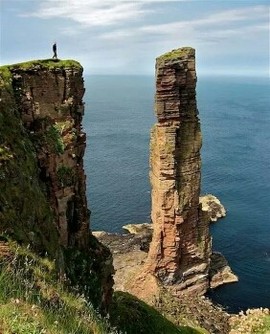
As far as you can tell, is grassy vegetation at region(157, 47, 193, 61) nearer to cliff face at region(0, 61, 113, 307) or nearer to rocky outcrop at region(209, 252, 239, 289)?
cliff face at region(0, 61, 113, 307)

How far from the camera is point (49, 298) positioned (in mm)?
12078

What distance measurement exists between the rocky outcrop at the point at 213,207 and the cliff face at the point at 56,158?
58388mm

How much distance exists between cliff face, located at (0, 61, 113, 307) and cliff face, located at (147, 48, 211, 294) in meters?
23.8

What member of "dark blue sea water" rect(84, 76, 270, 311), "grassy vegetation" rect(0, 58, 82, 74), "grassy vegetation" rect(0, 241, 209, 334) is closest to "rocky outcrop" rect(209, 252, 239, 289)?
"dark blue sea water" rect(84, 76, 270, 311)

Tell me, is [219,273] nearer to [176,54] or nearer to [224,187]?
[176,54]

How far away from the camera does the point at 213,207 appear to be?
85.6 metres

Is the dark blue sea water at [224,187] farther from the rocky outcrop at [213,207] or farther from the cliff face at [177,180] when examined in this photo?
the cliff face at [177,180]

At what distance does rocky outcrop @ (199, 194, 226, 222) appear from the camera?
3274 inches

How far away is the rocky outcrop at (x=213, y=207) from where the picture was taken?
3274 inches

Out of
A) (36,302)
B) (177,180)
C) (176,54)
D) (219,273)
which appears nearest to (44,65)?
(36,302)

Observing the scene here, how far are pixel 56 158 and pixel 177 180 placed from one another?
93.4 ft

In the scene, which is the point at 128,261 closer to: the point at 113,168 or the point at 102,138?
the point at 113,168

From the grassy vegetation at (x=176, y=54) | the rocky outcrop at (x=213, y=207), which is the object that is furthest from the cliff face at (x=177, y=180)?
the rocky outcrop at (x=213, y=207)

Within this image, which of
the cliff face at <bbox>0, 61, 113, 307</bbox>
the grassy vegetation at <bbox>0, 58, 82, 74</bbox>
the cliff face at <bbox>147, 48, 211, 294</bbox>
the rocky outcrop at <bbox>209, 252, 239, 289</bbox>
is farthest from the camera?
the rocky outcrop at <bbox>209, 252, 239, 289</bbox>
